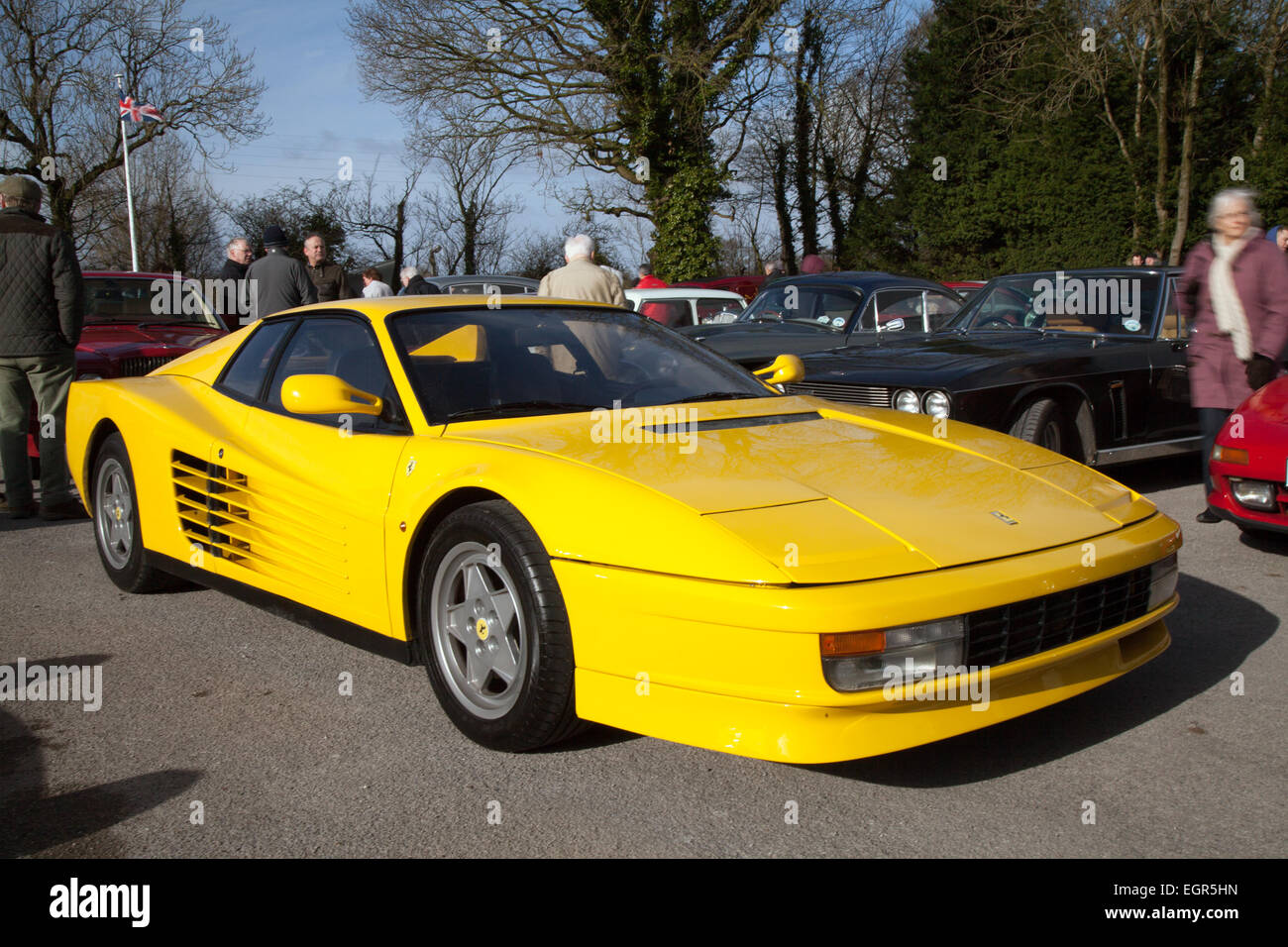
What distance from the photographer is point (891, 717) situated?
2.58 meters

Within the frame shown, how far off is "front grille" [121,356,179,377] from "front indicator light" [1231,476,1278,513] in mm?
6534

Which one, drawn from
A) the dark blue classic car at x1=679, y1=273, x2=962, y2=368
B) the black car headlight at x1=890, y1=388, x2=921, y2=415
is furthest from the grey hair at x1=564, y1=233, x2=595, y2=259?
the black car headlight at x1=890, y1=388, x2=921, y2=415

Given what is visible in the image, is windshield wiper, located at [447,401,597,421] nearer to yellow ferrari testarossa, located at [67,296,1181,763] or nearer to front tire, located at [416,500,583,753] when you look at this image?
yellow ferrari testarossa, located at [67,296,1181,763]

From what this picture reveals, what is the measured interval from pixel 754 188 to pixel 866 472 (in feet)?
125

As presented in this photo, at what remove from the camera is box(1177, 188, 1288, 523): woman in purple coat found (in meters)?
5.60

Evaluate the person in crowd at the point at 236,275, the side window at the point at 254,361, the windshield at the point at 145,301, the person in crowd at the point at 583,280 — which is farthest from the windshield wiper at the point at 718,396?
the windshield at the point at 145,301

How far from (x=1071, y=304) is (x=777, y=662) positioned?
5.65 meters

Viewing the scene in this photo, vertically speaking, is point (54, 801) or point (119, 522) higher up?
point (119, 522)

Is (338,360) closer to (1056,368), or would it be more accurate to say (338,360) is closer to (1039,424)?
(1039,424)

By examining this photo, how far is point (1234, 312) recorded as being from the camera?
568 centimetres

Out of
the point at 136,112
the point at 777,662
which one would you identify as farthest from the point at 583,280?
the point at 136,112
